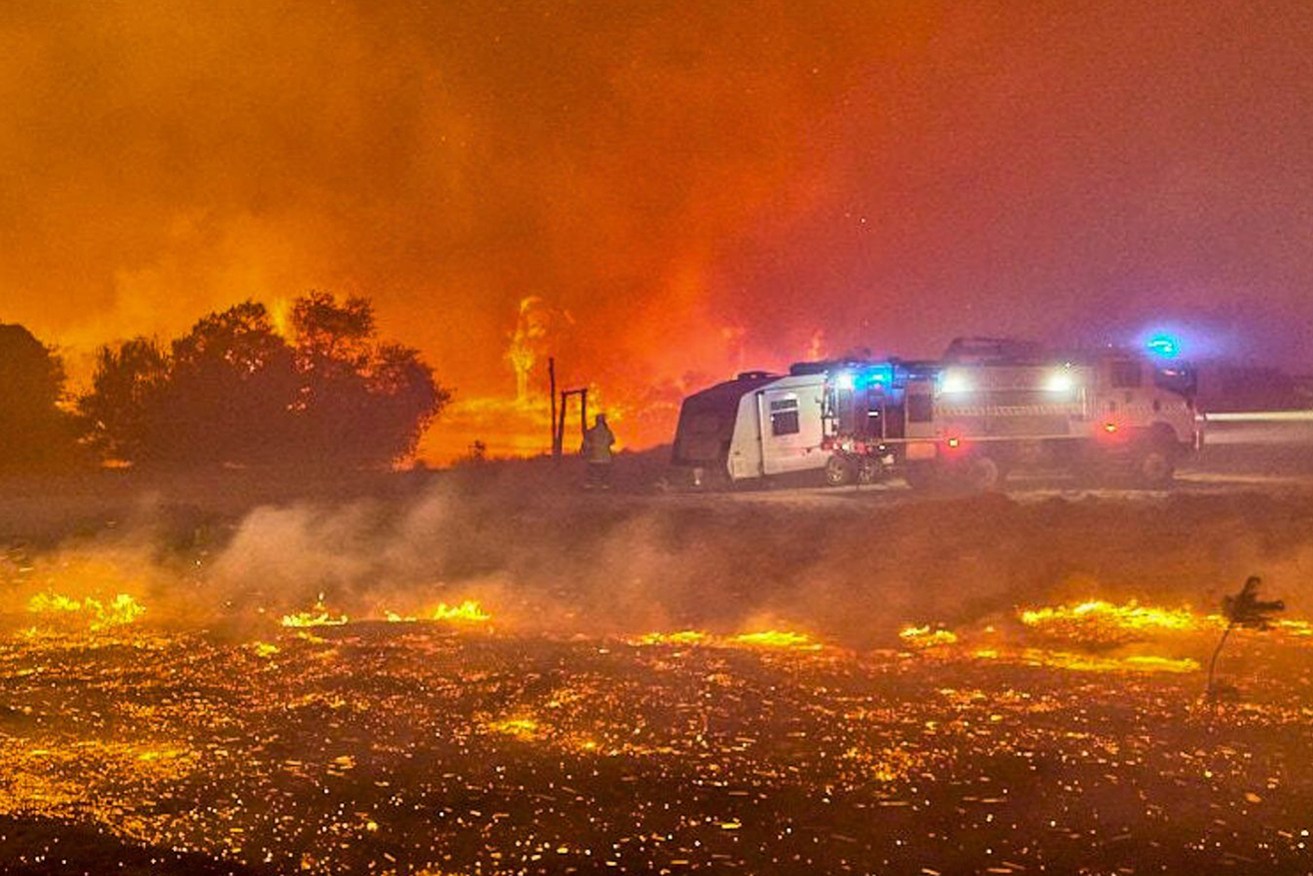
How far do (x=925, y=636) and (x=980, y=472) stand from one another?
11.9m

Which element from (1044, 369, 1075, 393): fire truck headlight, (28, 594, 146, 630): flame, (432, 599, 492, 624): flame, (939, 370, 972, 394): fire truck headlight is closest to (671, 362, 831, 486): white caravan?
(939, 370, 972, 394): fire truck headlight

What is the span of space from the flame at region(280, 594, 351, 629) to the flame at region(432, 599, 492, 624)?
0.89 metres

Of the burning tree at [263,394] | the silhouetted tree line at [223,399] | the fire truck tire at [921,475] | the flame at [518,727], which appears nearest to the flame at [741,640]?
the flame at [518,727]

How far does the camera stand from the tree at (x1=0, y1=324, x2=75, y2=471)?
35250 millimetres

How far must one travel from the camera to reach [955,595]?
13.2 m

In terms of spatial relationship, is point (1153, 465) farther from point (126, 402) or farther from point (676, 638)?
point (126, 402)

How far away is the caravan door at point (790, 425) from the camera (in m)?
25.6

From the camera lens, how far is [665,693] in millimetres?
9469

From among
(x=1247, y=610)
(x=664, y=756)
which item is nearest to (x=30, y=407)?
(x=664, y=756)

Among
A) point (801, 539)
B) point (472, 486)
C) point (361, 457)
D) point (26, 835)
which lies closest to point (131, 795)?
point (26, 835)

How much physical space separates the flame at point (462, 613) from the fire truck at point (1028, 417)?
1115 centimetres

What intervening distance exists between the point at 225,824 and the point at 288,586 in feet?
27.5

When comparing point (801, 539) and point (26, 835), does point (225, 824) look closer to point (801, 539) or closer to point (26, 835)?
point (26, 835)

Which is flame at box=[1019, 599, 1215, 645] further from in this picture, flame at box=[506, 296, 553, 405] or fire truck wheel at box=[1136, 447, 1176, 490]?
flame at box=[506, 296, 553, 405]
